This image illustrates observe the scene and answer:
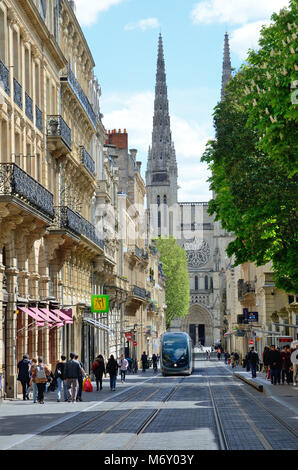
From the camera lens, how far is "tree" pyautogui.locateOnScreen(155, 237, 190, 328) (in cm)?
12201

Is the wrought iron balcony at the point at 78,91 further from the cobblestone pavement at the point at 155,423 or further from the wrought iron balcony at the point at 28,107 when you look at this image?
the cobblestone pavement at the point at 155,423

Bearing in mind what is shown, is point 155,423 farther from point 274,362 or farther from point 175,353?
point 175,353

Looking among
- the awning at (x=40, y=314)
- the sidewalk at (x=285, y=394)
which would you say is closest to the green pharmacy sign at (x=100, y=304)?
the sidewalk at (x=285, y=394)

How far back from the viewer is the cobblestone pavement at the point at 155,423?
15633 mm

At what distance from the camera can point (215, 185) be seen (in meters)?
36.2

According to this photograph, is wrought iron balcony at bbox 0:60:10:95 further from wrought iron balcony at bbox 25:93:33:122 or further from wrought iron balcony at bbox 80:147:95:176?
wrought iron balcony at bbox 80:147:95:176

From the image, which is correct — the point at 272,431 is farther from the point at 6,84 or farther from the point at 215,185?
the point at 215,185

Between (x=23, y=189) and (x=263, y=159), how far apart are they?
27.6 feet

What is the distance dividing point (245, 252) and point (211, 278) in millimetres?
127274

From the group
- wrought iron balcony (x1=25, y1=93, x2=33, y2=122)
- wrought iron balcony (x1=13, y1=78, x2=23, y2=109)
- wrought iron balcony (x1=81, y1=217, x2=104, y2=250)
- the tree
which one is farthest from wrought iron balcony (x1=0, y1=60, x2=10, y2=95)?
the tree

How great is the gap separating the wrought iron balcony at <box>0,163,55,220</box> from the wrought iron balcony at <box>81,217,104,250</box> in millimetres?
9640

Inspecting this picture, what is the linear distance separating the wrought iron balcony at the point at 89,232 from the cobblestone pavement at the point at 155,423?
37.7ft

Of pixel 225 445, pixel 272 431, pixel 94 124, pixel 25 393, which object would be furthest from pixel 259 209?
pixel 94 124

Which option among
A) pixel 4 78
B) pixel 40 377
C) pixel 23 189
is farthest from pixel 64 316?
pixel 4 78
